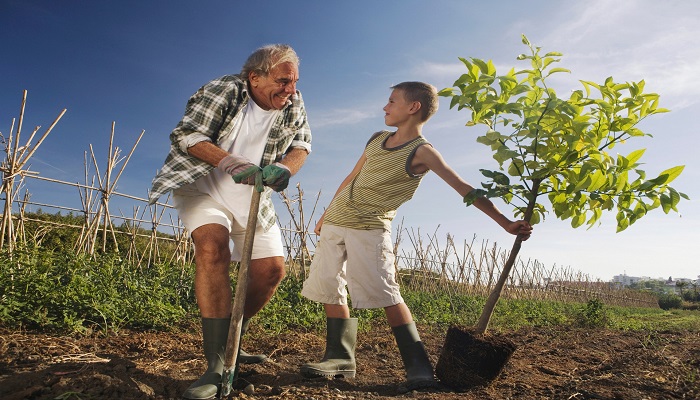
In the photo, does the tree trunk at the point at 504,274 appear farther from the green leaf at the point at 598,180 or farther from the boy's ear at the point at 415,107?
the boy's ear at the point at 415,107

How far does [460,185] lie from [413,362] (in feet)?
2.98

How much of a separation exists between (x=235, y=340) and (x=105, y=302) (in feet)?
6.92

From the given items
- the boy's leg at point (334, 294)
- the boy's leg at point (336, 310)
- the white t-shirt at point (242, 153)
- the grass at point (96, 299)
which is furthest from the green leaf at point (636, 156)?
the white t-shirt at point (242, 153)

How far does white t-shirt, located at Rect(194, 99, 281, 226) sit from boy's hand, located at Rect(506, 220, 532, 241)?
128 centimetres

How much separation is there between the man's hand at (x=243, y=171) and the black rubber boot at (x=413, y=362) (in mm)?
1016

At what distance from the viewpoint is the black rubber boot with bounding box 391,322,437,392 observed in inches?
97.7

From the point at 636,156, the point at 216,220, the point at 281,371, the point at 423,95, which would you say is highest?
the point at 423,95

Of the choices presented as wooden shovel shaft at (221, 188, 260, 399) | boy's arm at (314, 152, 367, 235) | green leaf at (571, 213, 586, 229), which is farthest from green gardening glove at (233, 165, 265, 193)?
green leaf at (571, 213, 586, 229)

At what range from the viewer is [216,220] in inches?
90.3

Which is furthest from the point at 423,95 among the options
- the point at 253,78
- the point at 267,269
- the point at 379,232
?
the point at 267,269

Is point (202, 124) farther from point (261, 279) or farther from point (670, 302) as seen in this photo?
point (670, 302)

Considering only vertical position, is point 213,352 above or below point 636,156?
below

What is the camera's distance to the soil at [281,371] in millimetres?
2154

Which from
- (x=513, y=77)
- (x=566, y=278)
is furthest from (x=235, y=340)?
(x=566, y=278)
